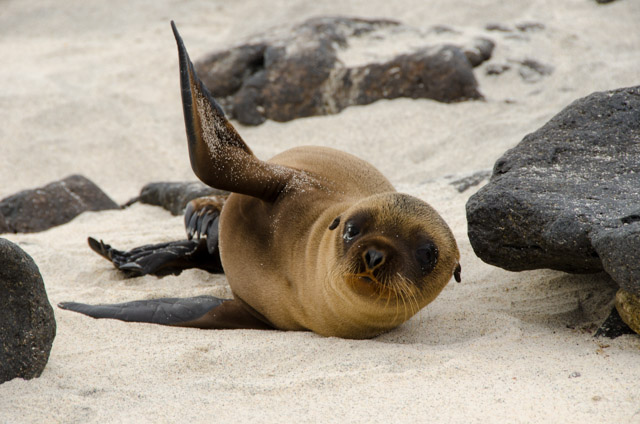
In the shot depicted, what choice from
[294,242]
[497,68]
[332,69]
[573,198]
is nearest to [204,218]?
[294,242]

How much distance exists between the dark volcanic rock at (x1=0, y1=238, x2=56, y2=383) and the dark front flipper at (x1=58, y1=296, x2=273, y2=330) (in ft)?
2.63

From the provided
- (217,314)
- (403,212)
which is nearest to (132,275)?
(217,314)

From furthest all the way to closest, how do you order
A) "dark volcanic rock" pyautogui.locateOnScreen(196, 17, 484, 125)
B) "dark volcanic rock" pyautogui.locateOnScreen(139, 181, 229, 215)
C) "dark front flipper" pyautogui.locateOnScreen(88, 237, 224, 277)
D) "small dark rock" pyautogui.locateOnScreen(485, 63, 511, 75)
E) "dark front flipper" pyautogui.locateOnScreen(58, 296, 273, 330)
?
"small dark rock" pyautogui.locateOnScreen(485, 63, 511, 75)
"dark volcanic rock" pyautogui.locateOnScreen(196, 17, 484, 125)
"dark volcanic rock" pyautogui.locateOnScreen(139, 181, 229, 215)
"dark front flipper" pyautogui.locateOnScreen(88, 237, 224, 277)
"dark front flipper" pyautogui.locateOnScreen(58, 296, 273, 330)

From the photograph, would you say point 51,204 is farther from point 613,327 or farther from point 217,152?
point 613,327

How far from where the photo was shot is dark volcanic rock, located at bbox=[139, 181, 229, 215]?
607 centimetres

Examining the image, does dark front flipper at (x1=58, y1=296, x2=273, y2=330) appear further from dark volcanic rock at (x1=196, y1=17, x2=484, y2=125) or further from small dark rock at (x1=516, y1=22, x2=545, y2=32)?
small dark rock at (x1=516, y1=22, x2=545, y2=32)

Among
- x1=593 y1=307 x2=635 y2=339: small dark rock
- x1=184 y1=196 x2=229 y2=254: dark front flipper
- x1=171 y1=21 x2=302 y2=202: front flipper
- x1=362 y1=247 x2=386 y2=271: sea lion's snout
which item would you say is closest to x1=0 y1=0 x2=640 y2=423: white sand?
x1=593 y1=307 x2=635 y2=339: small dark rock

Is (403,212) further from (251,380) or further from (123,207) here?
(123,207)

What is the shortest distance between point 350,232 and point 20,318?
4.18ft

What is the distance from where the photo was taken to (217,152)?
359 centimetres

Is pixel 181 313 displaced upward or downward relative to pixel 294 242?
downward

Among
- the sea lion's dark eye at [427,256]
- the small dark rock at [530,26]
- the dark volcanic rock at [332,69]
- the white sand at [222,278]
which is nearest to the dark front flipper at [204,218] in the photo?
the white sand at [222,278]

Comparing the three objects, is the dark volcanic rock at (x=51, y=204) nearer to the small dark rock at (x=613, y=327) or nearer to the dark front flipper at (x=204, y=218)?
the dark front flipper at (x=204, y=218)

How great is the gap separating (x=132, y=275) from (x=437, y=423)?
2.74m
